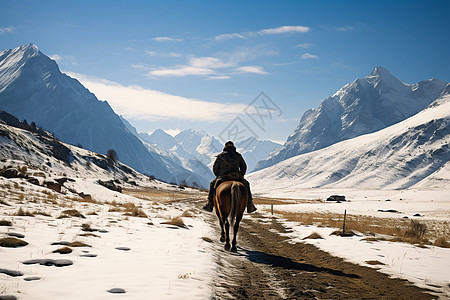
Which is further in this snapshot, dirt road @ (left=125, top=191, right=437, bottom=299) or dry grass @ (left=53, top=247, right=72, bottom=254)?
dry grass @ (left=53, top=247, right=72, bottom=254)

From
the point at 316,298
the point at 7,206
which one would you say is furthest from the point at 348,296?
the point at 7,206

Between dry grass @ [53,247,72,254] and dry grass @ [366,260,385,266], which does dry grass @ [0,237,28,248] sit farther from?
dry grass @ [366,260,385,266]

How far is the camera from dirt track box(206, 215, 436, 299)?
248 inches

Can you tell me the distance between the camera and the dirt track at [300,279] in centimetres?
629

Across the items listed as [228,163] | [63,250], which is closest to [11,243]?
[63,250]

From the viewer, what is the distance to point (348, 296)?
6355mm

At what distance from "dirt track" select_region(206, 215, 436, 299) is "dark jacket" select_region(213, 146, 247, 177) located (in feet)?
11.3

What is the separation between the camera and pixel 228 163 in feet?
40.7

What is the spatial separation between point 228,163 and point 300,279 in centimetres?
588

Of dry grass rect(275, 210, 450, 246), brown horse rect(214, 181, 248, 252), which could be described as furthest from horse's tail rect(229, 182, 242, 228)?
dry grass rect(275, 210, 450, 246)

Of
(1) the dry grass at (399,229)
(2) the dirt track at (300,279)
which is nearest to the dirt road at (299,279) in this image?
(2) the dirt track at (300,279)

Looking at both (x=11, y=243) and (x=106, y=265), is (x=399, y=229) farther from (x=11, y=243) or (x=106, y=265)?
(x=11, y=243)

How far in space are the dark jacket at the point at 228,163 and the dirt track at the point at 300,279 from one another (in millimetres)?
3434

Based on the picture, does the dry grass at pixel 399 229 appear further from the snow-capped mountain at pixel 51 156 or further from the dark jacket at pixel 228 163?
the snow-capped mountain at pixel 51 156
